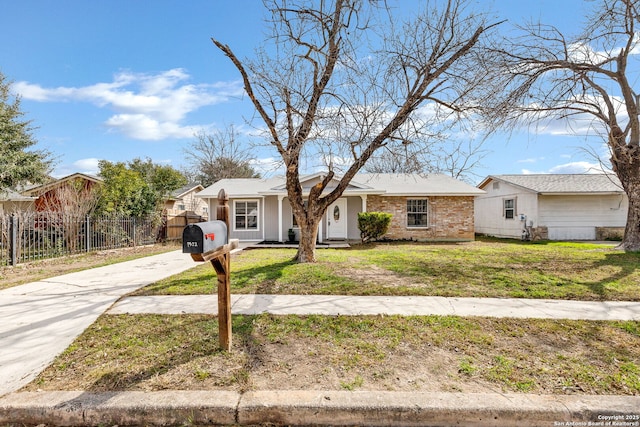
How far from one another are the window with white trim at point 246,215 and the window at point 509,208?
14135 millimetres

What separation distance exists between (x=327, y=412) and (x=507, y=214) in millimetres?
19619

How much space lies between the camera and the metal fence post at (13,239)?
9078mm

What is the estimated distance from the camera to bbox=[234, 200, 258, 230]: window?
55.5ft

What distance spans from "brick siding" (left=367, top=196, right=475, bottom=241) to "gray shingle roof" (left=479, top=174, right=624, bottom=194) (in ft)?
12.2

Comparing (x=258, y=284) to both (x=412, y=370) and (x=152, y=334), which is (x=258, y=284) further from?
(x=412, y=370)

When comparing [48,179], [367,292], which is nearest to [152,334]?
[367,292]

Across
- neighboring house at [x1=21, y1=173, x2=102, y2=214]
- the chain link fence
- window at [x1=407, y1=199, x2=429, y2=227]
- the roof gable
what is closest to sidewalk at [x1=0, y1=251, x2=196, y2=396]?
the chain link fence

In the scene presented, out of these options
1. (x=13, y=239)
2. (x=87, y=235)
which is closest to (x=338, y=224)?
(x=87, y=235)

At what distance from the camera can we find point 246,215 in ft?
55.7

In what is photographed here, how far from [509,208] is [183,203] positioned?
65.3 feet

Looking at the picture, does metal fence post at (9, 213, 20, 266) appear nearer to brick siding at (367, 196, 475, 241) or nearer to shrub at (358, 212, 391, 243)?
shrub at (358, 212, 391, 243)

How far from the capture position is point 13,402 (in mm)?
2582

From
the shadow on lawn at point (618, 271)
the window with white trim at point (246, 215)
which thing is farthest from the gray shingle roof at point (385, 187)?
the shadow on lawn at point (618, 271)

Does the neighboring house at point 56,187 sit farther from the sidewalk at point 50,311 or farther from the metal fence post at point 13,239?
the sidewalk at point 50,311
